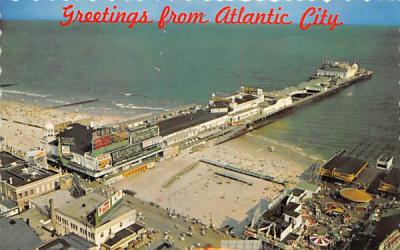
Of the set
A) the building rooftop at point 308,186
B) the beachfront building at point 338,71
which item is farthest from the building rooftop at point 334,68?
the building rooftop at point 308,186

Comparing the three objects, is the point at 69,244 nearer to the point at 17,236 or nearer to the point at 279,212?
the point at 17,236

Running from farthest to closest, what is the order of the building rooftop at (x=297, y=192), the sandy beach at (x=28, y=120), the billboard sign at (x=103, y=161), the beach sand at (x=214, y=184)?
1. the sandy beach at (x=28, y=120)
2. the billboard sign at (x=103, y=161)
3. the beach sand at (x=214, y=184)
4. the building rooftop at (x=297, y=192)

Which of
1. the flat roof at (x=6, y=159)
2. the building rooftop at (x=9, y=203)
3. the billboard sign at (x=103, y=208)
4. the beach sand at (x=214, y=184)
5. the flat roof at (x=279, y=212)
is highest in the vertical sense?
the billboard sign at (x=103, y=208)

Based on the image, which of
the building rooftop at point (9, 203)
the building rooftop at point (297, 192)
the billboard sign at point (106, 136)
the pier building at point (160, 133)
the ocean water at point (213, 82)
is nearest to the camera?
the building rooftop at point (9, 203)

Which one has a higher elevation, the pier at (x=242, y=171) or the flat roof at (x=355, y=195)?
the flat roof at (x=355, y=195)

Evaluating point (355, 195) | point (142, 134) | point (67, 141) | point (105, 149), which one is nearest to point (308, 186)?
point (355, 195)

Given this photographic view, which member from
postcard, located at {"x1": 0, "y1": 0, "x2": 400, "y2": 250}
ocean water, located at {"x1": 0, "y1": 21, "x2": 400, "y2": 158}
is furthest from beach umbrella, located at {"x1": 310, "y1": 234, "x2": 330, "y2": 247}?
ocean water, located at {"x1": 0, "y1": 21, "x2": 400, "y2": 158}

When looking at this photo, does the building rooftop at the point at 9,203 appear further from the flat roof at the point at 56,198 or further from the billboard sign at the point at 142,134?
the billboard sign at the point at 142,134
